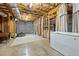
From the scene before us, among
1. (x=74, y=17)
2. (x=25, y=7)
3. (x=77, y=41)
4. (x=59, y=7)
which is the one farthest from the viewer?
(x=25, y=7)

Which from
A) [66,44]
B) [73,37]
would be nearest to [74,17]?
[66,44]

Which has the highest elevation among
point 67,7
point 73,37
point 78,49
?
point 67,7

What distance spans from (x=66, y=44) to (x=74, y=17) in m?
0.84

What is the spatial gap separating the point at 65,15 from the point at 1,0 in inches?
68.4

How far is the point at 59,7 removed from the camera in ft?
15.6

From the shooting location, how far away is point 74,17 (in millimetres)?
4406

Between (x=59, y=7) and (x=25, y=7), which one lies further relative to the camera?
(x=25, y=7)

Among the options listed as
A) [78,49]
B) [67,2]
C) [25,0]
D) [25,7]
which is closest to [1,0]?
[25,0]

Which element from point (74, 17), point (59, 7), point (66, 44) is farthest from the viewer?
point (59, 7)

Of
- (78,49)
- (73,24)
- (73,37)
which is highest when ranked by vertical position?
(73,24)

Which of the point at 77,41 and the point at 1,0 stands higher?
the point at 1,0

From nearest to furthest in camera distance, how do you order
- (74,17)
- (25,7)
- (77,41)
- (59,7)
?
(77,41), (74,17), (59,7), (25,7)

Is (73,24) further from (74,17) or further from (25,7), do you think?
(25,7)

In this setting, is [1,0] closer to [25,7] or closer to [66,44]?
[25,7]
